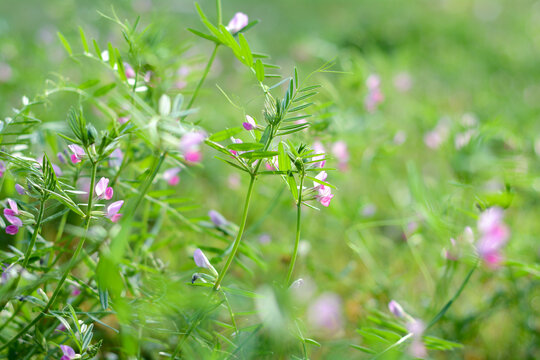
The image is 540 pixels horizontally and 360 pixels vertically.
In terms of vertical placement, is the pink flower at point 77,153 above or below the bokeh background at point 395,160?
below

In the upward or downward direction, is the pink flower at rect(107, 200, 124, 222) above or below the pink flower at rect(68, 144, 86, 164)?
below

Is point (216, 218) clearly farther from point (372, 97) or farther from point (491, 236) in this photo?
point (372, 97)

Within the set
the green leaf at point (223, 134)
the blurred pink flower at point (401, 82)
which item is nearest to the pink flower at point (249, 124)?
the green leaf at point (223, 134)

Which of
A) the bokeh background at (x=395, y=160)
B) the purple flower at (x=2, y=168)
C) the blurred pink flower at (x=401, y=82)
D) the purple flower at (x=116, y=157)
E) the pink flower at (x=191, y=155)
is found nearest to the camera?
the pink flower at (x=191, y=155)

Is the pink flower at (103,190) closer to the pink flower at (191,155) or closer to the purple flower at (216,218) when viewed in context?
the pink flower at (191,155)

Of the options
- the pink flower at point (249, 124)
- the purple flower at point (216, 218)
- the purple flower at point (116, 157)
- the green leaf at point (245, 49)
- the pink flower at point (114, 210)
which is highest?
the green leaf at point (245, 49)

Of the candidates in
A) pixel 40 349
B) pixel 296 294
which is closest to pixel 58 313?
pixel 40 349

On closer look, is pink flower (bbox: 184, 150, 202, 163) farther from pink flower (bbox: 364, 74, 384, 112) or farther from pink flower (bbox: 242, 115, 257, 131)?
pink flower (bbox: 364, 74, 384, 112)

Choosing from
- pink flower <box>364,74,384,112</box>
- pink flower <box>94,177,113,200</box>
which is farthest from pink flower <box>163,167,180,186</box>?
pink flower <box>364,74,384,112</box>
